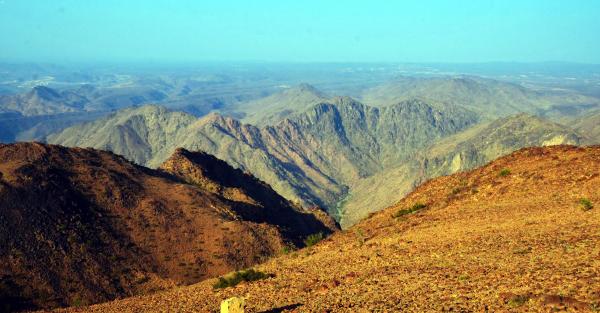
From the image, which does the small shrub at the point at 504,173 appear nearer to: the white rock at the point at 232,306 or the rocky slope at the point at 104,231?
the white rock at the point at 232,306

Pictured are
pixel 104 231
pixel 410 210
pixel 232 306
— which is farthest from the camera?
pixel 104 231

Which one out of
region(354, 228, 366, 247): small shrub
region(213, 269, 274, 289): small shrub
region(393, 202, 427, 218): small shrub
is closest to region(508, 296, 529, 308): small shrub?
region(213, 269, 274, 289): small shrub

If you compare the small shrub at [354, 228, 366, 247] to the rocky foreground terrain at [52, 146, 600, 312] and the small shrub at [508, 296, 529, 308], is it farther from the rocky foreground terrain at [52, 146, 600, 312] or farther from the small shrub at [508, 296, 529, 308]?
the small shrub at [508, 296, 529, 308]

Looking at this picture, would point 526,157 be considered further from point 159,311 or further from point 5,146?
point 5,146

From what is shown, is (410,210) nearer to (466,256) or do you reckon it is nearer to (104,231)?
(466,256)

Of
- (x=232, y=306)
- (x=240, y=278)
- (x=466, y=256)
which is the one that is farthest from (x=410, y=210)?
(x=232, y=306)

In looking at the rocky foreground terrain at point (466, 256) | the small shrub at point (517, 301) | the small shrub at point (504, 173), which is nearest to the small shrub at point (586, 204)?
the rocky foreground terrain at point (466, 256)
